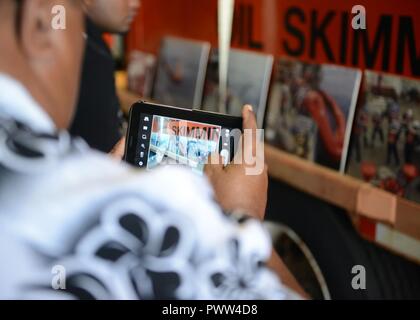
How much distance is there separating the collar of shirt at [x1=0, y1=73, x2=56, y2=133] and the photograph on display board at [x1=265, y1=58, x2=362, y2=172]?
1.21m

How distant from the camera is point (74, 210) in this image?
0.56 metres

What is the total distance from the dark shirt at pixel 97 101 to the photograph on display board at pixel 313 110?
2.45 feet

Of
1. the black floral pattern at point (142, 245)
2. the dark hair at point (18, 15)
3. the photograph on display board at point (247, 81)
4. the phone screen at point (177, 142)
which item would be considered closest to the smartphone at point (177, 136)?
the phone screen at point (177, 142)

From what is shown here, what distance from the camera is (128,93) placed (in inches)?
108

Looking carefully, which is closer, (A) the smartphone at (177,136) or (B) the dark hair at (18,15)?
(B) the dark hair at (18,15)

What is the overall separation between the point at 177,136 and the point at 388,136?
886mm

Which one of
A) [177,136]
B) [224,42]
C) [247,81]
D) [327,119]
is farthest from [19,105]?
[224,42]

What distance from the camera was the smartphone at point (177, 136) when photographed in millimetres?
796

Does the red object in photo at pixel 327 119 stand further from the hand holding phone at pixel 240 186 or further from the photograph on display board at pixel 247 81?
the hand holding phone at pixel 240 186

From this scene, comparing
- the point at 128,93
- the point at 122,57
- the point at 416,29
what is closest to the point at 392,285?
the point at 416,29

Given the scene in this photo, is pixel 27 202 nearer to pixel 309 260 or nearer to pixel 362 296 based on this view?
pixel 362 296

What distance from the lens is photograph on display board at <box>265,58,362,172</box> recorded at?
5.54 ft

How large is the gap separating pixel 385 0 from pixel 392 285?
68 centimetres

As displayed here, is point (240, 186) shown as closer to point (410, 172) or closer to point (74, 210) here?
point (74, 210)
